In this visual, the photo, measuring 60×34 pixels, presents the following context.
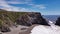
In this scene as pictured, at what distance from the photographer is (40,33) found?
37.7 m

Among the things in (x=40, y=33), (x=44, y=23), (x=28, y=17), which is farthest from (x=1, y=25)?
(x=44, y=23)

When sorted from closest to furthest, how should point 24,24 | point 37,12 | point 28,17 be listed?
point 24,24
point 28,17
point 37,12

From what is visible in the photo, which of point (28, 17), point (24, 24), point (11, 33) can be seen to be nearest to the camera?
point (11, 33)

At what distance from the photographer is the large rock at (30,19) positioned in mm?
52084

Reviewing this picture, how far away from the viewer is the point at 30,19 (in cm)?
5569

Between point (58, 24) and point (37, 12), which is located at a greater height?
point (37, 12)

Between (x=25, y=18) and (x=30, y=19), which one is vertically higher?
(x=25, y=18)

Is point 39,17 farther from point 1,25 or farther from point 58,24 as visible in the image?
point 1,25

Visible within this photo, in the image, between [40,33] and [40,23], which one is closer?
[40,33]

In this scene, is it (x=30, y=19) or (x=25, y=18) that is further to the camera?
(x=30, y=19)

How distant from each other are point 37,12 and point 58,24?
10.2 metres

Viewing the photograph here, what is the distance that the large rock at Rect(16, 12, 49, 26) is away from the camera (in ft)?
171

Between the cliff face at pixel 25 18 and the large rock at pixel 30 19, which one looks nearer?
the cliff face at pixel 25 18

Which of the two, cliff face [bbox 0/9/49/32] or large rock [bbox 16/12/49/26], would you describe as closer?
cliff face [bbox 0/9/49/32]
